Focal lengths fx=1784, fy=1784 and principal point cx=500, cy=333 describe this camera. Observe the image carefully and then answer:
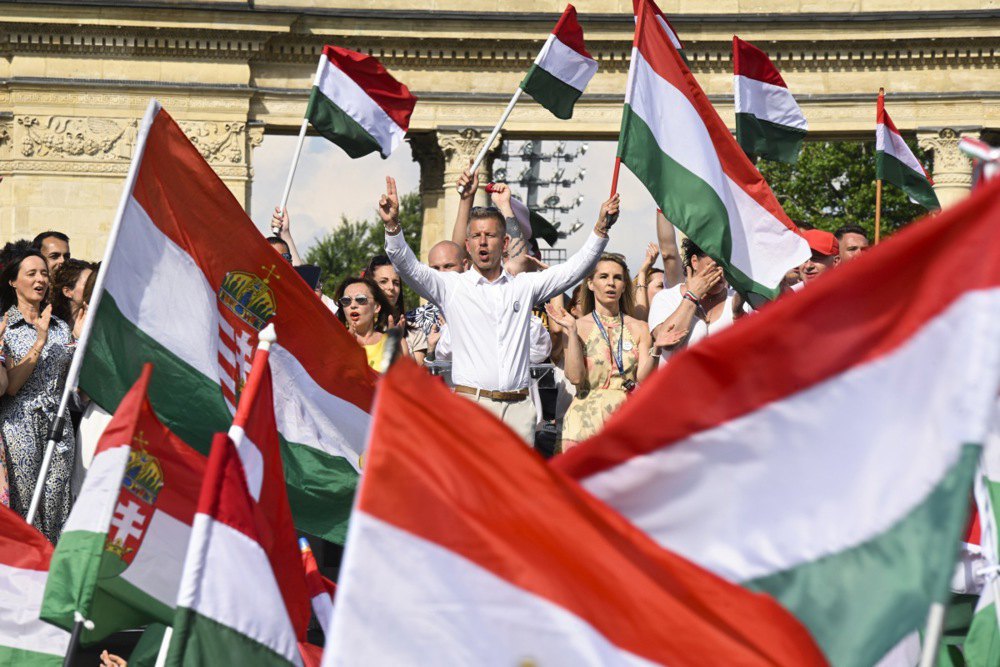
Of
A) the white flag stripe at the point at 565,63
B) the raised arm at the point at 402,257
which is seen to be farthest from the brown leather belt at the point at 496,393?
the white flag stripe at the point at 565,63

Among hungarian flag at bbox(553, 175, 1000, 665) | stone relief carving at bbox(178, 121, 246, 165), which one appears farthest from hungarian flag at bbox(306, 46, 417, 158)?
stone relief carving at bbox(178, 121, 246, 165)

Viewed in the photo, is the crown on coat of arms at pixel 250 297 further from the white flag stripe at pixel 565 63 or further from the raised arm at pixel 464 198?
the white flag stripe at pixel 565 63

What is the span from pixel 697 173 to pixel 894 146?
6437 mm

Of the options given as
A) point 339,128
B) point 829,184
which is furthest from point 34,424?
point 829,184

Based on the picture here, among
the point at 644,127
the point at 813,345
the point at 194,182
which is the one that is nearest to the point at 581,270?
the point at 644,127

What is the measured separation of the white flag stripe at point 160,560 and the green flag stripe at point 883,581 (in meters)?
2.49

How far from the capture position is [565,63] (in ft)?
43.9

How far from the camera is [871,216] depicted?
5922 centimetres

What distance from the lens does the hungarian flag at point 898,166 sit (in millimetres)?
15422

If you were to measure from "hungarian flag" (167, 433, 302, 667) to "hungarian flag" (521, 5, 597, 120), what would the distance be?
27.3 feet

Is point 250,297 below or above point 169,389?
above

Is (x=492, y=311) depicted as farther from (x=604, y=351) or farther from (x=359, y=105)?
(x=359, y=105)

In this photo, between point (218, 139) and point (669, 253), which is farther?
point (218, 139)

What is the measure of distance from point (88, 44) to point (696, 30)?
33.9 feet
